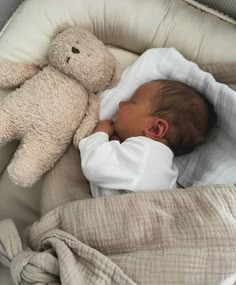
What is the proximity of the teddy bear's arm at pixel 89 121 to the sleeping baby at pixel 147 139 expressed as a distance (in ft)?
0.05

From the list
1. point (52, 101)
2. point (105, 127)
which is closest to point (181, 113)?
point (105, 127)

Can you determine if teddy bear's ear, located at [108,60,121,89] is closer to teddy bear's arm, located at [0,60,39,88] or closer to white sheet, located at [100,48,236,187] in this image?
white sheet, located at [100,48,236,187]

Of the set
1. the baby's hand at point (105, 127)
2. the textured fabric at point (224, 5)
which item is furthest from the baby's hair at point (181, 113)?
the textured fabric at point (224, 5)

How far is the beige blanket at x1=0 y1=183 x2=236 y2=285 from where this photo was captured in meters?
0.79

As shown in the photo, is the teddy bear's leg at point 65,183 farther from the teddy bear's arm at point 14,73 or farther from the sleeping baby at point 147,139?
the teddy bear's arm at point 14,73

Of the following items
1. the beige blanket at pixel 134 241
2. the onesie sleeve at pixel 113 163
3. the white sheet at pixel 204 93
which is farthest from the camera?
the white sheet at pixel 204 93

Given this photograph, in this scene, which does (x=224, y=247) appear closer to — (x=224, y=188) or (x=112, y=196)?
(x=224, y=188)

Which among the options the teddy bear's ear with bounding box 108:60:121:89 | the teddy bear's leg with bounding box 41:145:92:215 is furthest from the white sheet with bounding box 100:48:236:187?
the teddy bear's leg with bounding box 41:145:92:215

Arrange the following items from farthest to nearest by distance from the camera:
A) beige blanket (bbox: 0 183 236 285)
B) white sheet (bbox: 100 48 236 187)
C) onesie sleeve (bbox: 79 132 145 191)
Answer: white sheet (bbox: 100 48 236 187) < onesie sleeve (bbox: 79 132 145 191) < beige blanket (bbox: 0 183 236 285)

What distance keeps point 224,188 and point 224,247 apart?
12 cm

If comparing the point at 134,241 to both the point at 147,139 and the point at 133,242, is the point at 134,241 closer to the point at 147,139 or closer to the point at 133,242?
the point at 133,242

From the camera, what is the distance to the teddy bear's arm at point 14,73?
1.02 m

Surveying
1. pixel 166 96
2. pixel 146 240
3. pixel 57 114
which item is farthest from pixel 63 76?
pixel 146 240

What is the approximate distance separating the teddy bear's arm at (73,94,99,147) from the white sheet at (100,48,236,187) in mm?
27
